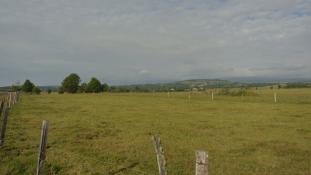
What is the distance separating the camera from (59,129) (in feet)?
55.7

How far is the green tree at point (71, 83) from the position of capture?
→ 354 ft

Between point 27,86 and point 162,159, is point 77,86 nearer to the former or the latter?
point 27,86

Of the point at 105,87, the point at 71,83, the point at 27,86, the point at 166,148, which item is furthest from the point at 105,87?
the point at 166,148

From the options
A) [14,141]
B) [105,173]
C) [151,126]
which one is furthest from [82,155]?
[151,126]

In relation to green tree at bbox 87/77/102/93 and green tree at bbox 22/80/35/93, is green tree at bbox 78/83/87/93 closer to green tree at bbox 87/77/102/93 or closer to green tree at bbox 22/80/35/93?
green tree at bbox 87/77/102/93

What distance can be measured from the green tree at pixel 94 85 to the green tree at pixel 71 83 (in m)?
5.34

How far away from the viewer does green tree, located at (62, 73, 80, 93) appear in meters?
108

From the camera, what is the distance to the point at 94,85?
105 m

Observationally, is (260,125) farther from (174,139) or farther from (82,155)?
(82,155)

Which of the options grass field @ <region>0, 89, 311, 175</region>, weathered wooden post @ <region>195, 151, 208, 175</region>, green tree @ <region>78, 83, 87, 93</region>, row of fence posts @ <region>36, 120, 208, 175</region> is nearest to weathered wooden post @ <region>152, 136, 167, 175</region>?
row of fence posts @ <region>36, 120, 208, 175</region>

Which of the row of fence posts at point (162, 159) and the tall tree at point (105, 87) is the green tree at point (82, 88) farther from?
the row of fence posts at point (162, 159)

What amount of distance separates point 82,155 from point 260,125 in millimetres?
11977

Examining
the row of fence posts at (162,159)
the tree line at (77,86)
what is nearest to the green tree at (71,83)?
the tree line at (77,86)

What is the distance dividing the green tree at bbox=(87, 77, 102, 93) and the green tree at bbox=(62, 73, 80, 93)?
5340 millimetres
